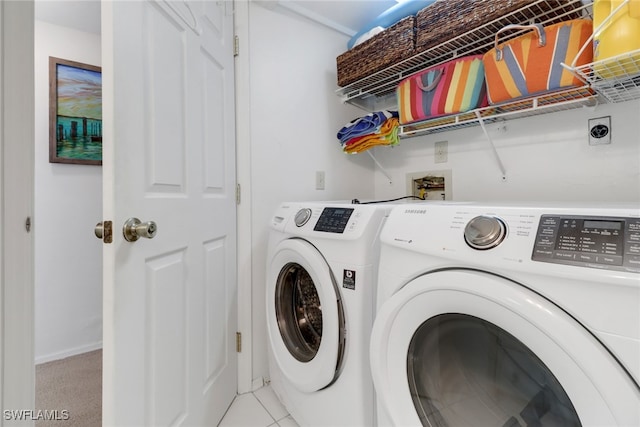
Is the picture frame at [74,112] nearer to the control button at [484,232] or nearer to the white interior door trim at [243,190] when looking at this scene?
the white interior door trim at [243,190]

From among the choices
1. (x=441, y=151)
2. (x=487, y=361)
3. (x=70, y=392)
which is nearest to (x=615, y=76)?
(x=441, y=151)

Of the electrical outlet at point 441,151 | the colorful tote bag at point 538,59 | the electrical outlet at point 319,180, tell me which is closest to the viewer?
the colorful tote bag at point 538,59

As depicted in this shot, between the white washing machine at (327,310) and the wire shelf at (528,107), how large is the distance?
24.9 inches

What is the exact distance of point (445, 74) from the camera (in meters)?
1.22

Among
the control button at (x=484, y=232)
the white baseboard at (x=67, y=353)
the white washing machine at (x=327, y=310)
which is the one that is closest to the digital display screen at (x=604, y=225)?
the control button at (x=484, y=232)

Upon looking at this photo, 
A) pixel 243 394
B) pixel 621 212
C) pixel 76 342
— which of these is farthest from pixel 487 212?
pixel 76 342

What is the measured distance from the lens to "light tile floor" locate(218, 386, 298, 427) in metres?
1.26

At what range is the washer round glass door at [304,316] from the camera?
959mm

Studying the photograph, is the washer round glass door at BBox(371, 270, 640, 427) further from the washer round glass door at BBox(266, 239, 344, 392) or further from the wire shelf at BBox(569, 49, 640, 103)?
the wire shelf at BBox(569, 49, 640, 103)

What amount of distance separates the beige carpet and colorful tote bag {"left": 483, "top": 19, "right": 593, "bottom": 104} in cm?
217

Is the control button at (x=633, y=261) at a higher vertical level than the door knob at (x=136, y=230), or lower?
lower

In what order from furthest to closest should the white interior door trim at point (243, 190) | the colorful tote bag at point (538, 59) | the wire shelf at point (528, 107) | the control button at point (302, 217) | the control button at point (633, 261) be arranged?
1. the white interior door trim at point (243, 190)
2. the control button at point (302, 217)
3. the wire shelf at point (528, 107)
4. the colorful tote bag at point (538, 59)
5. the control button at point (633, 261)

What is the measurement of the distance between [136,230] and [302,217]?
568mm

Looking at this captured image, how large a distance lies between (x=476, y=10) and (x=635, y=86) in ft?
1.87
